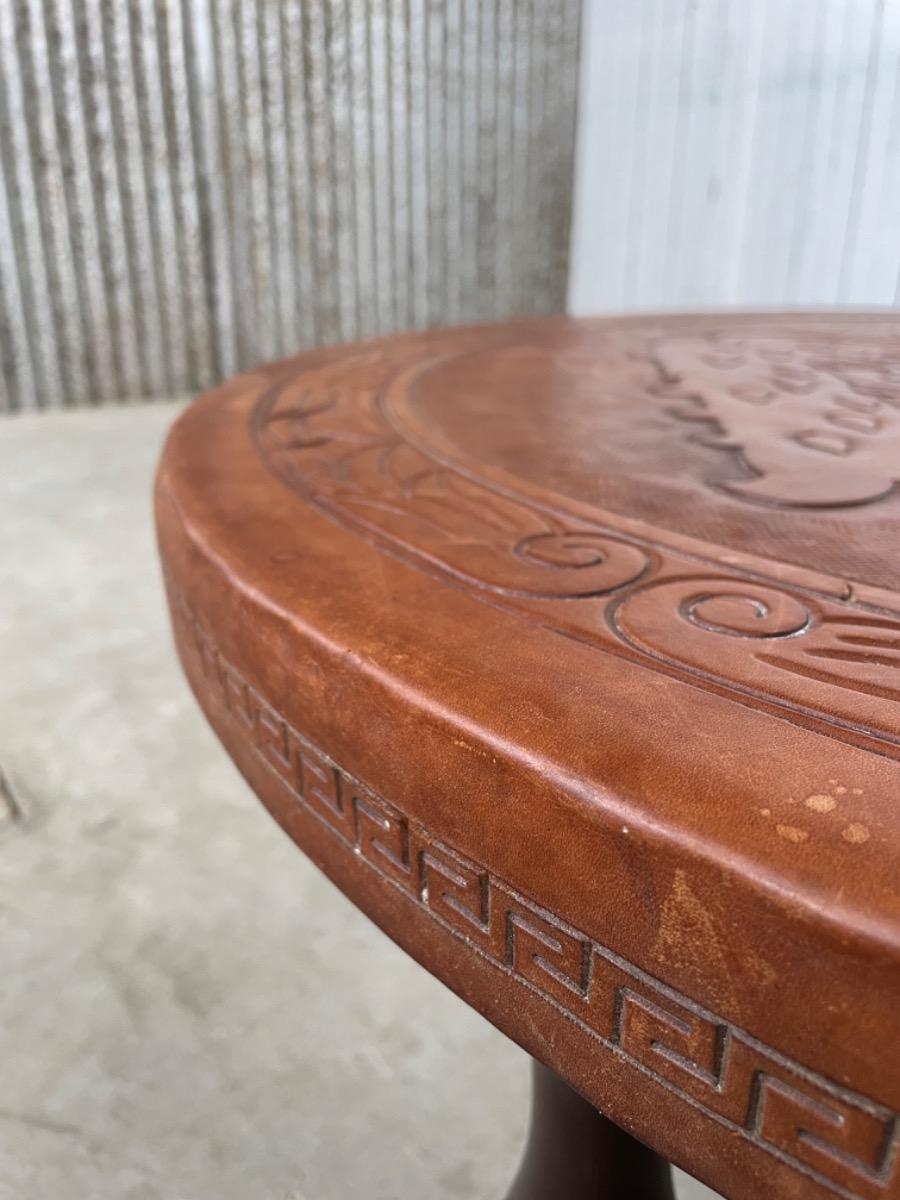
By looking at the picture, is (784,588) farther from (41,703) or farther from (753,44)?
(753,44)

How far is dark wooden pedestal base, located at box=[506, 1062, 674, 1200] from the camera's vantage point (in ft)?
2.49

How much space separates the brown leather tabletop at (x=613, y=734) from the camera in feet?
1.10

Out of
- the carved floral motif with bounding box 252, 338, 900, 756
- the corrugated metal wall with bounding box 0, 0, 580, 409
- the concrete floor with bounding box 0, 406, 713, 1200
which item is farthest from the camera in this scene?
the corrugated metal wall with bounding box 0, 0, 580, 409

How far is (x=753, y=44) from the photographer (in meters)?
3.45

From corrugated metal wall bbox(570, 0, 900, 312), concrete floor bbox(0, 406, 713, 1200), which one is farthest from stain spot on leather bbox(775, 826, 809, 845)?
corrugated metal wall bbox(570, 0, 900, 312)

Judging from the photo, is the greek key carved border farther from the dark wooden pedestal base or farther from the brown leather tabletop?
the dark wooden pedestal base

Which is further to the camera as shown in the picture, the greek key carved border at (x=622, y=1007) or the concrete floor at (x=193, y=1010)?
the concrete floor at (x=193, y=1010)

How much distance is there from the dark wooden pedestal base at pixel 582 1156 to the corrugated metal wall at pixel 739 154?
2.97 metres

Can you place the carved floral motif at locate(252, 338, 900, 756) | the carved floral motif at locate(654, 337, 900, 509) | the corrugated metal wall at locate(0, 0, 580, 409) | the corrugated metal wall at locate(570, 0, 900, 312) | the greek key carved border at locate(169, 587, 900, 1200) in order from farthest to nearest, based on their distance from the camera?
the corrugated metal wall at locate(0, 0, 580, 409) < the corrugated metal wall at locate(570, 0, 900, 312) < the carved floral motif at locate(654, 337, 900, 509) < the carved floral motif at locate(252, 338, 900, 756) < the greek key carved border at locate(169, 587, 900, 1200)

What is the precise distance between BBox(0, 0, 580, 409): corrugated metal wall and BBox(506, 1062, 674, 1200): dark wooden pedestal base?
371 cm

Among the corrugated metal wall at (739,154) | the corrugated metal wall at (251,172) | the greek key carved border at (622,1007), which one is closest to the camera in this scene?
the greek key carved border at (622,1007)

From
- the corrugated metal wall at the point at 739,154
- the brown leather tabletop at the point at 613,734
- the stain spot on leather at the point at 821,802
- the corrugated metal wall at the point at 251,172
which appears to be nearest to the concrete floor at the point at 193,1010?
the brown leather tabletop at the point at 613,734

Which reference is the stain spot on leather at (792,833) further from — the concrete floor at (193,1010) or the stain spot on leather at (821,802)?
the concrete floor at (193,1010)

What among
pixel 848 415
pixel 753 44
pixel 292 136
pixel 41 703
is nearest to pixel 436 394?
pixel 848 415
